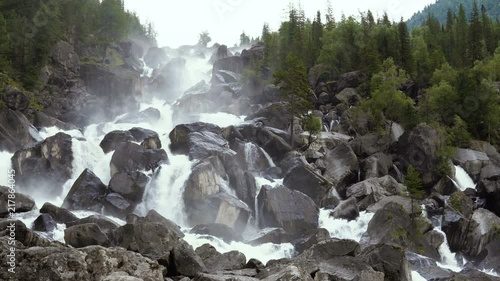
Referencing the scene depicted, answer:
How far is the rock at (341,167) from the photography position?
57750 mm

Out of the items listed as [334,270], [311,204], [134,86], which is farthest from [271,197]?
[134,86]

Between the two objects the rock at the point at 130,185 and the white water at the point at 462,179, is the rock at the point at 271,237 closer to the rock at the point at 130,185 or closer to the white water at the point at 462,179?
the rock at the point at 130,185

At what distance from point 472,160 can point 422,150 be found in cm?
701

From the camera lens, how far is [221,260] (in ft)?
102

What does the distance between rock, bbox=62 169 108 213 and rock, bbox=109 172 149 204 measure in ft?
3.84

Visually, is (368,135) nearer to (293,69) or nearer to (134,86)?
(293,69)

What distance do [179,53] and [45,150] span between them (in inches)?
4536

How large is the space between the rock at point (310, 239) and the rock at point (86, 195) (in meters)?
18.8

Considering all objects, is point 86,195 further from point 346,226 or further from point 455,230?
point 455,230

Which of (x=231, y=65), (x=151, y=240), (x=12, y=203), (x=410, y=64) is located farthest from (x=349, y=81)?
(x=151, y=240)

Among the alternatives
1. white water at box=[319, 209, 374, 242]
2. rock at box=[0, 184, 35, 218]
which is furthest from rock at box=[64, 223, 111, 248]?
white water at box=[319, 209, 374, 242]

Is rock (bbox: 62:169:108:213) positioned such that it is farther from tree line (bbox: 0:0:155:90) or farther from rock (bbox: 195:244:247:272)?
tree line (bbox: 0:0:155:90)

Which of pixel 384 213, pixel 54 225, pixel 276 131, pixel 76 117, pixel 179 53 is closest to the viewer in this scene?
pixel 54 225

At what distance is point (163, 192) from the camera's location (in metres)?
50.1
